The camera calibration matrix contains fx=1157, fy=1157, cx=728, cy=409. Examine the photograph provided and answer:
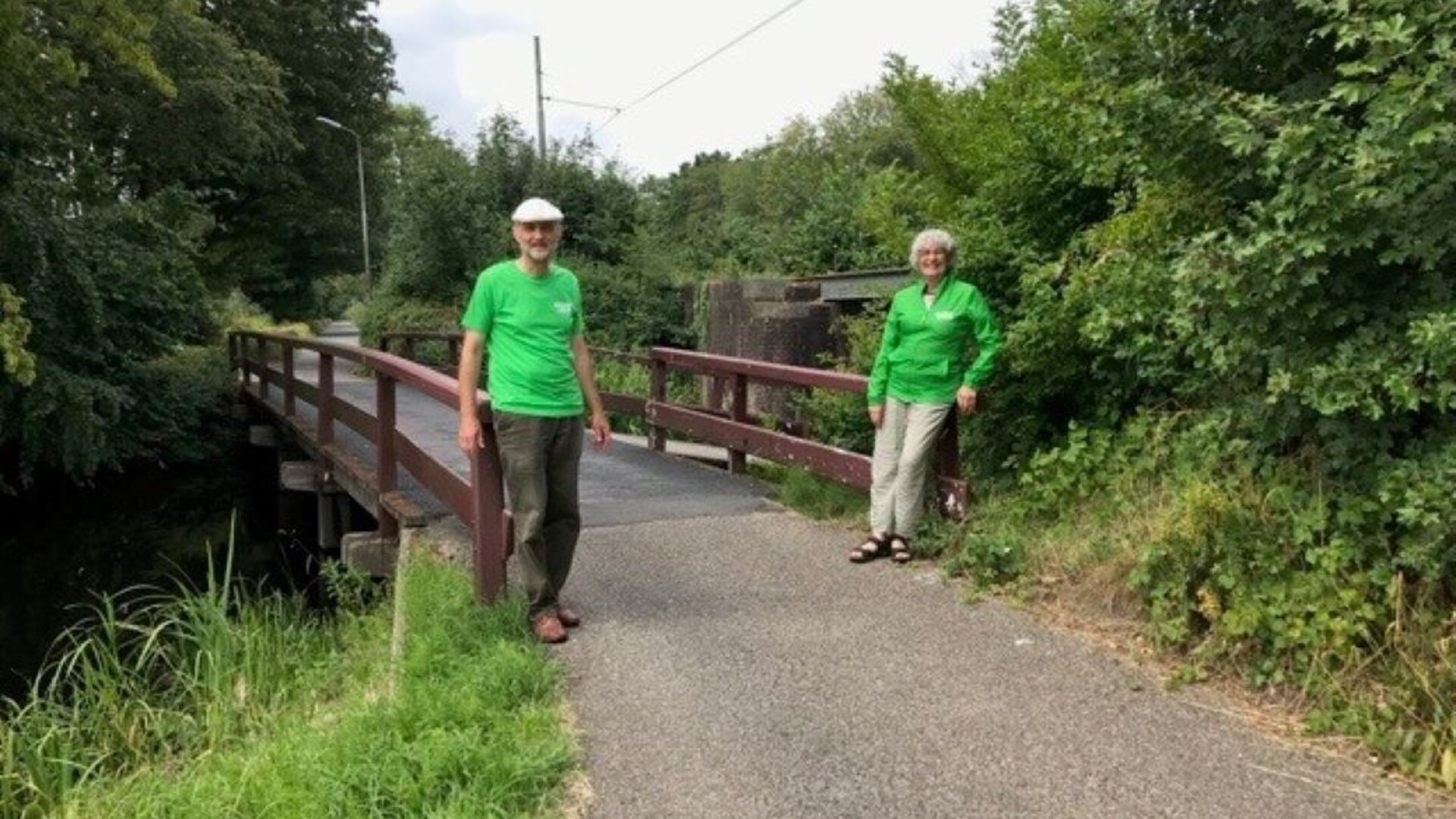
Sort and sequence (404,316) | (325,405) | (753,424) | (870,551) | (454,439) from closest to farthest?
1. (870,551)
2. (753,424)
3. (325,405)
4. (454,439)
5. (404,316)

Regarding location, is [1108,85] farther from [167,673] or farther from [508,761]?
[167,673]

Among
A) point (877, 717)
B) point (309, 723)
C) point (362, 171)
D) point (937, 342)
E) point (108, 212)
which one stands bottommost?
point (309, 723)

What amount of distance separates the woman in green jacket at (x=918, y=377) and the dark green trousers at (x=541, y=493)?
5.36 feet

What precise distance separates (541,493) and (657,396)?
5368 mm

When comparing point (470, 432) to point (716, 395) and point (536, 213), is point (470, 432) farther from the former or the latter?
point (716, 395)

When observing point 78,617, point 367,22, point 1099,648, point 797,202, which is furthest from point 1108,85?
point 367,22

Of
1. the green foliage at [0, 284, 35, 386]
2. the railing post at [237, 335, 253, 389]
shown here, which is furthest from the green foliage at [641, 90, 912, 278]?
the green foliage at [0, 284, 35, 386]

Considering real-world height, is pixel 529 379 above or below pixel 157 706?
above

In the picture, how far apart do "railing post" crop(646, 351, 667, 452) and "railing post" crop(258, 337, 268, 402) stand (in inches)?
283

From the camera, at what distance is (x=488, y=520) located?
15.6 feet

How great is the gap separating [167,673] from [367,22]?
33118 millimetres

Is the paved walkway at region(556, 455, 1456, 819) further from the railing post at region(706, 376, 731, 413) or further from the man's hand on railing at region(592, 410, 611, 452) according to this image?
the railing post at region(706, 376, 731, 413)

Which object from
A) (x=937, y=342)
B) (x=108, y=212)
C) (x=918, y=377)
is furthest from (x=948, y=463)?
(x=108, y=212)

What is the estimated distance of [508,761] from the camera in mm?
3295
